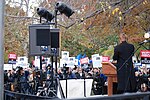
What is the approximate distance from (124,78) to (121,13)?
5.38ft

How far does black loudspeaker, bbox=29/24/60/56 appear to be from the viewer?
11.2 m

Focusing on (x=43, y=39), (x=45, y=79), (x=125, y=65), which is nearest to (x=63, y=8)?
(x=43, y=39)

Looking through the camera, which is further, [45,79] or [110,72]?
[45,79]

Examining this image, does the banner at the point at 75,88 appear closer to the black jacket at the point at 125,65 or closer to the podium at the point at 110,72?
the podium at the point at 110,72

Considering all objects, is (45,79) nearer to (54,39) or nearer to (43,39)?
(54,39)

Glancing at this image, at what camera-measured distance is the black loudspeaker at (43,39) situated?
1120 centimetres

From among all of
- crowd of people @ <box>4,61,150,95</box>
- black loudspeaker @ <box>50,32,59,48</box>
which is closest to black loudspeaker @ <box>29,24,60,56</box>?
black loudspeaker @ <box>50,32,59,48</box>

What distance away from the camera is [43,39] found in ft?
37.0

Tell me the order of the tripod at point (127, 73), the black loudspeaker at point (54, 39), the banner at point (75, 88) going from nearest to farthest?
the tripod at point (127, 73)
the black loudspeaker at point (54, 39)
the banner at point (75, 88)

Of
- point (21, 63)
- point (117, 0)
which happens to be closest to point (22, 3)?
point (21, 63)

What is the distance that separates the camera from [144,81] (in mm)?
15805

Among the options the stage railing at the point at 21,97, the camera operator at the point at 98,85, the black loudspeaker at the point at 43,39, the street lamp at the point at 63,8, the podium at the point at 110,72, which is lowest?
the camera operator at the point at 98,85

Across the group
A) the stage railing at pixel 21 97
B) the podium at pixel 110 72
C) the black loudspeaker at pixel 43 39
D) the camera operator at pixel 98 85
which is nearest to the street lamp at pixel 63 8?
the black loudspeaker at pixel 43 39

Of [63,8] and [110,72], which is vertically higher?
[63,8]
